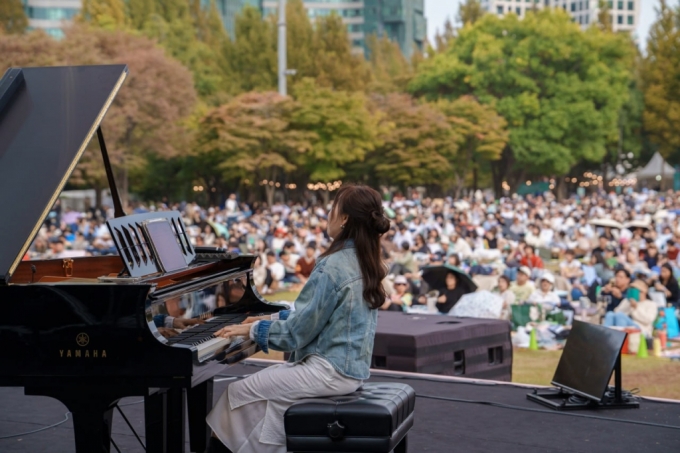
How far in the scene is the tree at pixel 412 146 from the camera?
1745 inches

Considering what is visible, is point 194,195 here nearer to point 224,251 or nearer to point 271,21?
point 271,21

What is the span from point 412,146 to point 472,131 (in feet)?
13.0

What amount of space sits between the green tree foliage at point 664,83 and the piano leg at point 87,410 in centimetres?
5835

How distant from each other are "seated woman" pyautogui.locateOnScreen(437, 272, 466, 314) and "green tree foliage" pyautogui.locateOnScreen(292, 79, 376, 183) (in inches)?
1111

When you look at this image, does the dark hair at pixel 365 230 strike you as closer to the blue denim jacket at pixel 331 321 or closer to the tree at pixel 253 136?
the blue denim jacket at pixel 331 321

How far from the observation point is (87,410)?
3.89 m

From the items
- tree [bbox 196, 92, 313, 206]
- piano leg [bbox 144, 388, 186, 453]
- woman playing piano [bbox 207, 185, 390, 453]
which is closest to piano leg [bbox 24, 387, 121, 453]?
piano leg [bbox 144, 388, 186, 453]

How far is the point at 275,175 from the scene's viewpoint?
4103 centimetres

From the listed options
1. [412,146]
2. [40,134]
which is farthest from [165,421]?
[412,146]

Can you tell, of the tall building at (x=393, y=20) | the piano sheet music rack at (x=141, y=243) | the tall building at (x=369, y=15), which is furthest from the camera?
the tall building at (x=393, y=20)

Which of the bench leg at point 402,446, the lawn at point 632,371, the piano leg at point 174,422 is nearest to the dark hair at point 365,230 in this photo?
the bench leg at point 402,446

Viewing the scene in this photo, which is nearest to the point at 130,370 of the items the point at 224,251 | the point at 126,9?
the point at 224,251

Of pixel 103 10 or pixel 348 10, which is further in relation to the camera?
pixel 348 10

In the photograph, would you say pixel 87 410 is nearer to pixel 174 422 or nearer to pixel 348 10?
pixel 174 422
